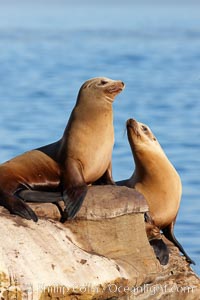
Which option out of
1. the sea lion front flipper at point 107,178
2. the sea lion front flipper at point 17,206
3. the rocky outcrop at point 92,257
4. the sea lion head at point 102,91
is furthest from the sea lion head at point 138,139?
the sea lion front flipper at point 17,206

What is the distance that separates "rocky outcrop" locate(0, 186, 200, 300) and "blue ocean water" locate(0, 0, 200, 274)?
1.67 m

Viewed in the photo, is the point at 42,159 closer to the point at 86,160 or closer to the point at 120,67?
the point at 86,160

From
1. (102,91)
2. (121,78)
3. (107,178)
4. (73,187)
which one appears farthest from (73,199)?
(121,78)

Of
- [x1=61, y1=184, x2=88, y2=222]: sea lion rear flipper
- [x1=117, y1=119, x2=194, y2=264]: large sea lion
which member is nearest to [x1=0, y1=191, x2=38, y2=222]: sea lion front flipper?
[x1=61, y1=184, x2=88, y2=222]: sea lion rear flipper

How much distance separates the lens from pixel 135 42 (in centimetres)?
4353

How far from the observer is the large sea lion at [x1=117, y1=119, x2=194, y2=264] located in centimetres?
840

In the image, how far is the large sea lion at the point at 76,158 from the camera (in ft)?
25.6

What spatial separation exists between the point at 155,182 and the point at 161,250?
0.73m

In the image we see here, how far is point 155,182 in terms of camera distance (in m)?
8.54

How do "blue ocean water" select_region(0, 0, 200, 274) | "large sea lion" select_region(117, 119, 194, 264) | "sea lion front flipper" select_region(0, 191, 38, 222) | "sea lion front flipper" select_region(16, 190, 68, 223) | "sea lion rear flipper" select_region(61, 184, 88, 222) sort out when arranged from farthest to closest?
"blue ocean water" select_region(0, 0, 200, 274) < "large sea lion" select_region(117, 119, 194, 264) < "sea lion front flipper" select_region(16, 190, 68, 223) < "sea lion rear flipper" select_region(61, 184, 88, 222) < "sea lion front flipper" select_region(0, 191, 38, 222)

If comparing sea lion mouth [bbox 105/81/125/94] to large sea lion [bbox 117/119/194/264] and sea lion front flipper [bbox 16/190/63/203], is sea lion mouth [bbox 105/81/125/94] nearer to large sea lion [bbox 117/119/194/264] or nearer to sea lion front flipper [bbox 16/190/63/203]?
large sea lion [bbox 117/119/194/264]

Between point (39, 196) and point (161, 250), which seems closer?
point (39, 196)

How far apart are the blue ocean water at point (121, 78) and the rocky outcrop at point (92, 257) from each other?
1666 mm

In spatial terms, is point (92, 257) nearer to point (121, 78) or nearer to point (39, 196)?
point (39, 196)
